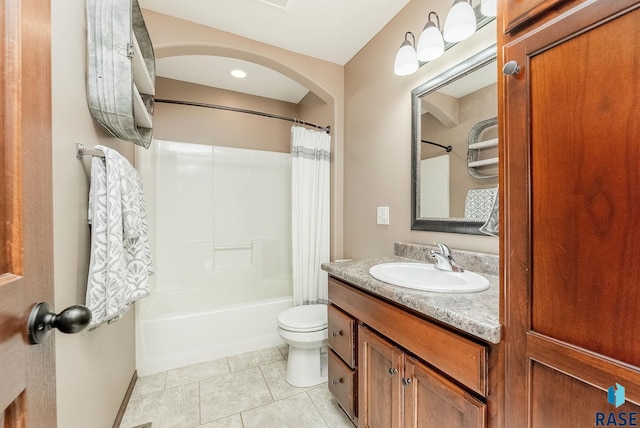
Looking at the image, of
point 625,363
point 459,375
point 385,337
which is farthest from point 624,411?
point 385,337

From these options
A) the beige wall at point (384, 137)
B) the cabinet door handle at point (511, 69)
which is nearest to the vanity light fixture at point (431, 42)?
the beige wall at point (384, 137)

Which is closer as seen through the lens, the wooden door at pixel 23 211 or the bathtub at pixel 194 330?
the wooden door at pixel 23 211

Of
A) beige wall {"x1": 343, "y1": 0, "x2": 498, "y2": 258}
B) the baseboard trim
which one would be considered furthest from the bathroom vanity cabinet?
the baseboard trim

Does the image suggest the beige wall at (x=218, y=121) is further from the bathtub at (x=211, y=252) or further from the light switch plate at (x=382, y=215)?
the light switch plate at (x=382, y=215)

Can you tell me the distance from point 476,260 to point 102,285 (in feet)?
5.17

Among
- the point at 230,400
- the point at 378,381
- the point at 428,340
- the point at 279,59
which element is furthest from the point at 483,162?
the point at 230,400

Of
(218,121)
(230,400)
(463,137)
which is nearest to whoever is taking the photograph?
(463,137)

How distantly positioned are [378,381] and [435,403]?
0.99 feet

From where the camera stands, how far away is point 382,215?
5.91 feet

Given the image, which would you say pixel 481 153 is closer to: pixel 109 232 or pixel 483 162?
pixel 483 162

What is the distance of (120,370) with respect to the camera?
1485mm

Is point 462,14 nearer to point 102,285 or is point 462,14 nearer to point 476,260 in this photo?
point 476,260

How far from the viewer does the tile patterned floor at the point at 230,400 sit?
142cm

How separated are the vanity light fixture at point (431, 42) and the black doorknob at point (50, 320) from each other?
65.2 inches
